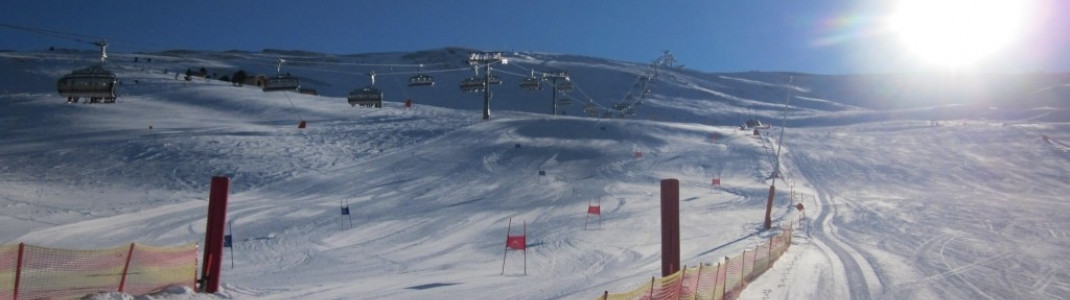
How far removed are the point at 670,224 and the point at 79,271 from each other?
822 centimetres

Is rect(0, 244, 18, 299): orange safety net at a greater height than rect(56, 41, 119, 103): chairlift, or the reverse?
rect(56, 41, 119, 103): chairlift

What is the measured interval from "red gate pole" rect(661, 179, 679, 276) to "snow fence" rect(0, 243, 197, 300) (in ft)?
24.6

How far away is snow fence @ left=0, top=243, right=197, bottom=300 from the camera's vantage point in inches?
379

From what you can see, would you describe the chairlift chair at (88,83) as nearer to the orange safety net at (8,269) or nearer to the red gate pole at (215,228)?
the red gate pole at (215,228)

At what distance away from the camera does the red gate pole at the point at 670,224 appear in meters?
11.3

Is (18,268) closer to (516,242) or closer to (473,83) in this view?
(516,242)

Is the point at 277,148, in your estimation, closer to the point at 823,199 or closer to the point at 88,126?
the point at 88,126

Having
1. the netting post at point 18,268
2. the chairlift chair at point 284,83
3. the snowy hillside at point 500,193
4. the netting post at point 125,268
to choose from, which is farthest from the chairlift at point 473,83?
the netting post at point 18,268

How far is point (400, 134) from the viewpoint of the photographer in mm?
49062

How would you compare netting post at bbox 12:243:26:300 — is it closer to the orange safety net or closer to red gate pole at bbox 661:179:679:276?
the orange safety net

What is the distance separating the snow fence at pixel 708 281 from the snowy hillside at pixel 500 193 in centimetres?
58

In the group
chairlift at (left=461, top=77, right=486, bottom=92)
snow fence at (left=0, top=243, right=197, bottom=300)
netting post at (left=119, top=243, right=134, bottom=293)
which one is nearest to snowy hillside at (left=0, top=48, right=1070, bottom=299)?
snow fence at (left=0, top=243, right=197, bottom=300)

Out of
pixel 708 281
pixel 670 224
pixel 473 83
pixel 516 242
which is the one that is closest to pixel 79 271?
pixel 670 224

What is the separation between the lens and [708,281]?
1211 centimetres
